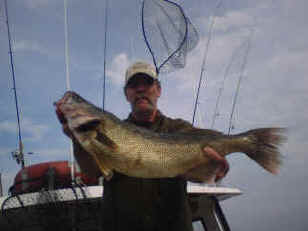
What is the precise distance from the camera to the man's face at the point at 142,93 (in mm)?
3619

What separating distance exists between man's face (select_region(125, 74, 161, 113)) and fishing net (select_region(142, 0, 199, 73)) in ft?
6.80

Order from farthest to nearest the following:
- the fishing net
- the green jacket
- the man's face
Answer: the fishing net → the man's face → the green jacket

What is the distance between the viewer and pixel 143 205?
3129 mm

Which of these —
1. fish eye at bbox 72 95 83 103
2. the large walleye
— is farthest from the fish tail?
fish eye at bbox 72 95 83 103

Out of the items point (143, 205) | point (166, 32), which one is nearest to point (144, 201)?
point (143, 205)

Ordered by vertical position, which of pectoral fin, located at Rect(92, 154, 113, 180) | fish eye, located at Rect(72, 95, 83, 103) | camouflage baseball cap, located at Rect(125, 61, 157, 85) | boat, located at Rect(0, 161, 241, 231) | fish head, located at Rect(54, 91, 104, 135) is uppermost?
camouflage baseball cap, located at Rect(125, 61, 157, 85)

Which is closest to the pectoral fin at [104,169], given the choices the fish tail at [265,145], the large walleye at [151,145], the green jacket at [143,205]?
the large walleye at [151,145]

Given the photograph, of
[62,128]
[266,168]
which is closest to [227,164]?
[266,168]

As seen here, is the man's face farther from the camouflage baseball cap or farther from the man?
the man

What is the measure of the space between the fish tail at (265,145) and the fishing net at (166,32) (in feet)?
9.53

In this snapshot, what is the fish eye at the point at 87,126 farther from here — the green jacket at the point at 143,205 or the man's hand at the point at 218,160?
the man's hand at the point at 218,160

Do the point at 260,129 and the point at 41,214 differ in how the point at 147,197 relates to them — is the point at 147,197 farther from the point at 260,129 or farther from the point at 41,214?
the point at 41,214

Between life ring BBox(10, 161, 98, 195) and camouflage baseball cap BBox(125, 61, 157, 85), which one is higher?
camouflage baseball cap BBox(125, 61, 157, 85)

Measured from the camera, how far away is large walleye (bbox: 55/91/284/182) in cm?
295
